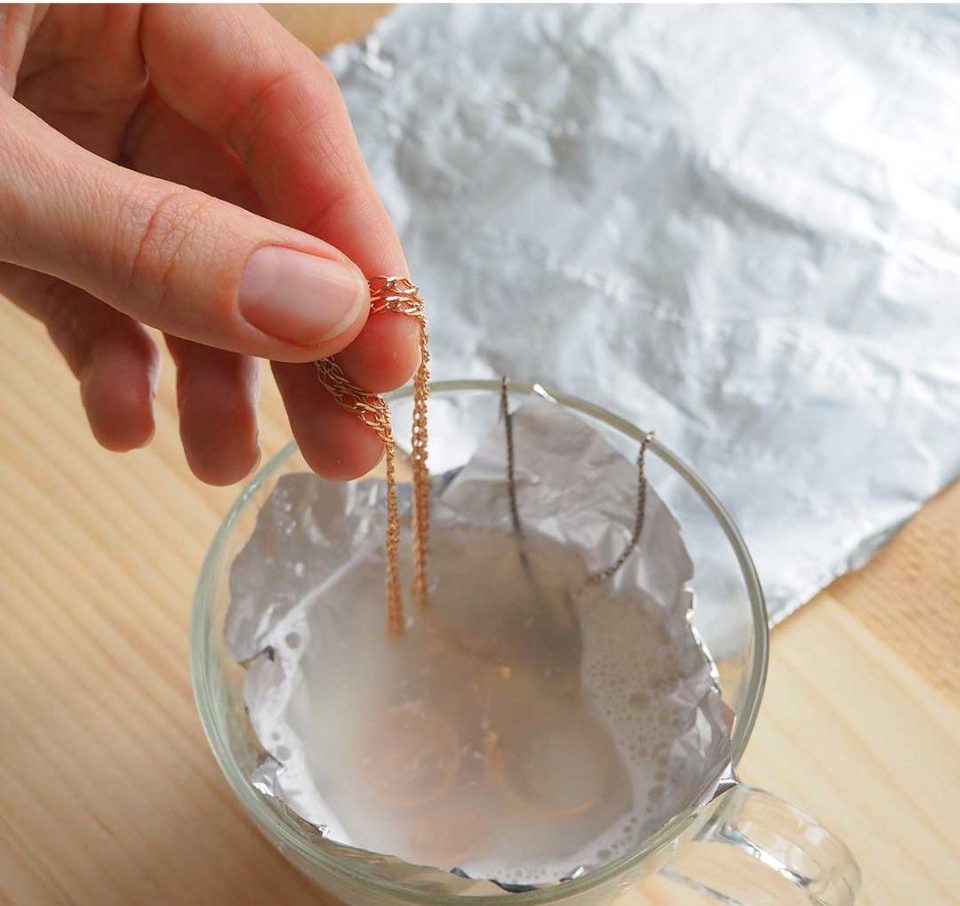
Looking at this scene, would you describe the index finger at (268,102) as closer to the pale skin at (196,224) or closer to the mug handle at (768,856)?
the pale skin at (196,224)

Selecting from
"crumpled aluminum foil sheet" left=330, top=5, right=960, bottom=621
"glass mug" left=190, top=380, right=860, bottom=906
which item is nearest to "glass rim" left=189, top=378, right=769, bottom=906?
"glass mug" left=190, top=380, right=860, bottom=906

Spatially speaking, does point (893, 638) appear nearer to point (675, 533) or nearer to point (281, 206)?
point (675, 533)

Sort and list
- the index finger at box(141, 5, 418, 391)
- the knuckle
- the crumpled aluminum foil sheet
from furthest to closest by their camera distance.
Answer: the crumpled aluminum foil sheet → the index finger at box(141, 5, 418, 391) → the knuckle

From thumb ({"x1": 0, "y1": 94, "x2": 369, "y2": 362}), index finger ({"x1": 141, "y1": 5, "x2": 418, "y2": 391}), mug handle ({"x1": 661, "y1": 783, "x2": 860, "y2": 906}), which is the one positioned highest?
thumb ({"x1": 0, "y1": 94, "x2": 369, "y2": 362})

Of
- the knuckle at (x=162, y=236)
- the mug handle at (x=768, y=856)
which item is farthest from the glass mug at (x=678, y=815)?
the knuckle at (x=162, y=236)

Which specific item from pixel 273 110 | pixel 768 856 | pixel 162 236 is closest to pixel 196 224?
pixel 162 236

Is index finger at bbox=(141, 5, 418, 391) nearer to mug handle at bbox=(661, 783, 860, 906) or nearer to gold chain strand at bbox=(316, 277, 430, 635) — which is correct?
gold chain strand at bbox=(316, 277, 430, 635)

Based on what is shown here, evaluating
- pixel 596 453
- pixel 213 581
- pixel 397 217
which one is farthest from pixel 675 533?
pixel 397 217
